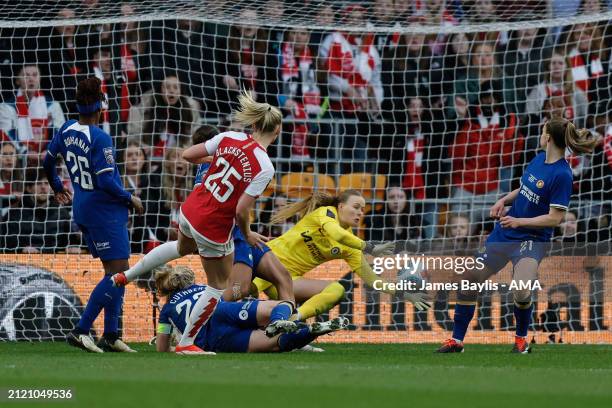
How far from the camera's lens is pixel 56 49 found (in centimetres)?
1362

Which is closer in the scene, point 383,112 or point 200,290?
point 200,290

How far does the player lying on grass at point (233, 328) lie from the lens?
858cm

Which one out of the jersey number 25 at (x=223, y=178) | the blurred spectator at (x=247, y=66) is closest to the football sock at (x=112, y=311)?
the jersey number 25 at (x=223, y=178)

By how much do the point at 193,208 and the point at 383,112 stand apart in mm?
6792

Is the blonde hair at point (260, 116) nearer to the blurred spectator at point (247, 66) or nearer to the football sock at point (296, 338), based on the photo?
the football sock at point (296, 338)

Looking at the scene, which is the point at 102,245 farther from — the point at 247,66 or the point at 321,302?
the point at 247,66

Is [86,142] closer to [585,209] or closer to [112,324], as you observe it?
[112,324]

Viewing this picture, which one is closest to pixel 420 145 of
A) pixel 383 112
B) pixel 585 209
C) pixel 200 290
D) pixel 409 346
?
pixel 383 112

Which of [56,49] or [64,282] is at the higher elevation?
[56,49]

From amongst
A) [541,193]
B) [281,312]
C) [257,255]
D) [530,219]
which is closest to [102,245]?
[257,255]

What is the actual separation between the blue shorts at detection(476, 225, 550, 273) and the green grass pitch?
2.93ft

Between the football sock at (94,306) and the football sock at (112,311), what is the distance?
34 millimetres

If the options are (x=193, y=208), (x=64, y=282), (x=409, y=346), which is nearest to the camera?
(x=193, y=208)

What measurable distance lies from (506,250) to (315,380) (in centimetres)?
375
